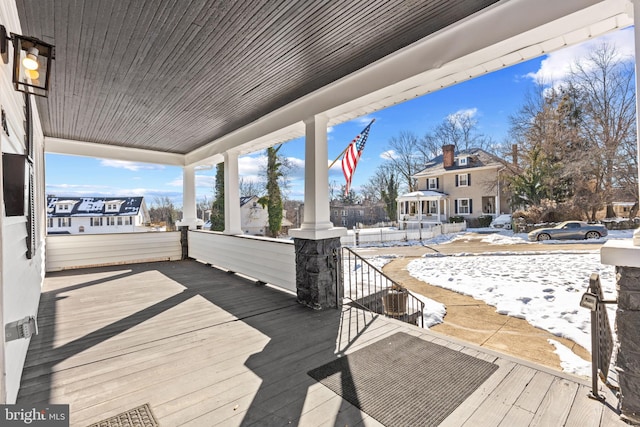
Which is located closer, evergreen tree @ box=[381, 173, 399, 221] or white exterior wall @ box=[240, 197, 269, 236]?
white exterior wall @ box=[240, 197, 269, 236]

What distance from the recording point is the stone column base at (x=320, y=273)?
157 inches

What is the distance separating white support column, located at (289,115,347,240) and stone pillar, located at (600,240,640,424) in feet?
9.19

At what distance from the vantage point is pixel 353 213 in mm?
29031

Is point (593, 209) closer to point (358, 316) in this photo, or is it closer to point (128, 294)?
point (358, 316)

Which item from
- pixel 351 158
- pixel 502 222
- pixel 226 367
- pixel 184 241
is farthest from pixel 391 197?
pixel 226 367

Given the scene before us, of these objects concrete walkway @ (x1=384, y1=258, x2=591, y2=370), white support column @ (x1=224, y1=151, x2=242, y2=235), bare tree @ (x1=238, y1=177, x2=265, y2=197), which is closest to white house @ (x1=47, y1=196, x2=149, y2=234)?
bare tree @ (x1=238, y1=177, x2=265, y2=197)

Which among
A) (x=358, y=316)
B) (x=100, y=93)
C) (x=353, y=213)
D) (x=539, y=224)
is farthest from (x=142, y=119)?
(x=353, y=213)

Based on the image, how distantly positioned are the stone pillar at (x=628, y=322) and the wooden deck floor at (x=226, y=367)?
138mm

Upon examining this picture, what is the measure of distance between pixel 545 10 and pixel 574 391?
106 inches

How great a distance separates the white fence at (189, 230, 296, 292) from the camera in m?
4.68

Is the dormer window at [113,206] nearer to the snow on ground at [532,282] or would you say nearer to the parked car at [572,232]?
the snow on ground at [532,282]

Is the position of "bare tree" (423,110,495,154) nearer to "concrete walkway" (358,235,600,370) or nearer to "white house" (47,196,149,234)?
"concrete walkway" (358,235,600,370)

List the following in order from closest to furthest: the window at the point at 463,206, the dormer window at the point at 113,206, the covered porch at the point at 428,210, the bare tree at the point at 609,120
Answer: the bare tree at the point at 609,120
the covered porch at the point at 428,210
the window at the point at 463,206
the dormer window at the point at 113,206

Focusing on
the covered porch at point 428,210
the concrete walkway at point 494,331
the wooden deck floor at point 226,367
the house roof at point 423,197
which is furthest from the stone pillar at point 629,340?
the covered porch at point 428,210
